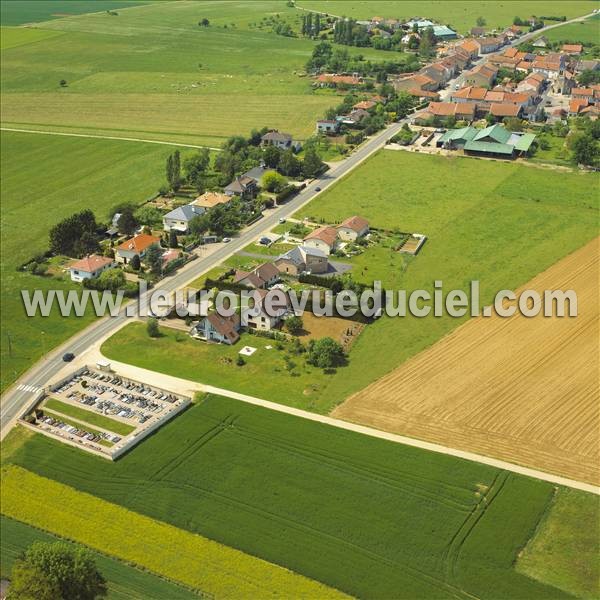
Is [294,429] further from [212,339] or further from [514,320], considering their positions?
[514,320]

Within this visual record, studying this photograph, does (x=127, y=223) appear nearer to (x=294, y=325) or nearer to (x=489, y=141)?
(x=294, y=325)

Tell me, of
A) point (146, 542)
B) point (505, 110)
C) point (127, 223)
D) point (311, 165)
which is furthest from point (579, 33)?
point (146, 542)

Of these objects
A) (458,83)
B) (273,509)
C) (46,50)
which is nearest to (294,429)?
(273,509)

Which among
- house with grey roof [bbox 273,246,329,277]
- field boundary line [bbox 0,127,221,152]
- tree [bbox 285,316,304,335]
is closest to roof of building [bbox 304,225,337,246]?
house with grey roof [bbox 273,246,329,277]

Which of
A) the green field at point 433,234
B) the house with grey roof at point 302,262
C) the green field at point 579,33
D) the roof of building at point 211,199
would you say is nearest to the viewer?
the green field at point 433,234

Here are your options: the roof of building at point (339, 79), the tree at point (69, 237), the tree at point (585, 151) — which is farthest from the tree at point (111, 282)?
the roof of building at point (339, 79)

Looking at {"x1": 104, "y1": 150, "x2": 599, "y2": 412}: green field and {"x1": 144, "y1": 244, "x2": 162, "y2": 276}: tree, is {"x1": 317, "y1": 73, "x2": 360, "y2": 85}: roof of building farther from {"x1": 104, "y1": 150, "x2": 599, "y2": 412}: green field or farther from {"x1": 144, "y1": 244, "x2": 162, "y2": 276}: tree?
{"x1": 144, "y1": 244, "x2": 162, "y2": 276}: tree

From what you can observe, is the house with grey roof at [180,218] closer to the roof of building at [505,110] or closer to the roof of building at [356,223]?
the roof of building at [356,223]
